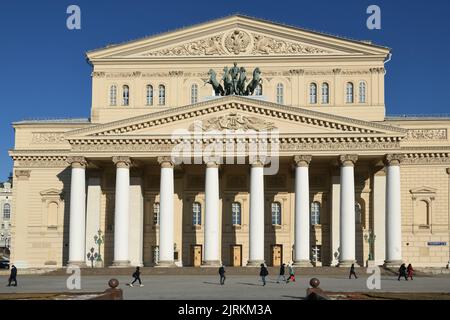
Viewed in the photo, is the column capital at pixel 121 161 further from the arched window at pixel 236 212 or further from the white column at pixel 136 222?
the arched window at pixel 236 212

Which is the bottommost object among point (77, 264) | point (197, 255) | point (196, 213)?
point (77, 264)

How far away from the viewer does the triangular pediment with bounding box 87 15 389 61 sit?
6644 centimetres

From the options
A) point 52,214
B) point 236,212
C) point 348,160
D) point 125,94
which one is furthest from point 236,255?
point 125,94

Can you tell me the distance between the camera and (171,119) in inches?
2255

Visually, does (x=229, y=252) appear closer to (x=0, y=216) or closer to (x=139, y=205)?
(x=139, y=205)

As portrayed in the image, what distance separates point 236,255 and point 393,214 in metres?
14.2

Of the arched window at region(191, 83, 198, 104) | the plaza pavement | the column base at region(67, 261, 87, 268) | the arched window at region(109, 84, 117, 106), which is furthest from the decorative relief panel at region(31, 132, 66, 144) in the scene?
the plaza pavement

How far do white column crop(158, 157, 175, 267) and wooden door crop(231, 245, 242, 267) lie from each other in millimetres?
7841

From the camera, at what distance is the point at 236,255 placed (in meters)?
63.2

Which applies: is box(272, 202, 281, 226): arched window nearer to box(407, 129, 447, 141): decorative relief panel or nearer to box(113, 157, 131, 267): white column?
box(407, 129, 447, 141): decorative relief panel

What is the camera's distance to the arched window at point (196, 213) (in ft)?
208

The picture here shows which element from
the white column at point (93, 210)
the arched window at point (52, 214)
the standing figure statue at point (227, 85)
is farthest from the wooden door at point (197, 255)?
the standing figure statue at point (227, 85)

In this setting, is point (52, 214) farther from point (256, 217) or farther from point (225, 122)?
point (256, 217)
